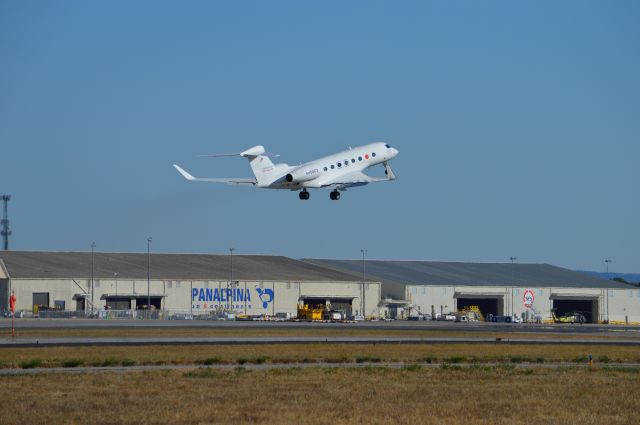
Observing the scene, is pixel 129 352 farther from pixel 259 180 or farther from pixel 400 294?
pixel 400 294

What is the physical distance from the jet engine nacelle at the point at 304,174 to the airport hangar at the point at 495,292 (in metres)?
74.8

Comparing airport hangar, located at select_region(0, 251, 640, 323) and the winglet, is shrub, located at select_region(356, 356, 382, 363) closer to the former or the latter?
the winglet

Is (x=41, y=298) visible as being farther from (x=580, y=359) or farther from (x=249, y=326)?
(x=580, y=359)

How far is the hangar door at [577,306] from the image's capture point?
552 ft

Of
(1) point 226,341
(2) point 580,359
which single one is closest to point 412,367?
(2) point 580,359

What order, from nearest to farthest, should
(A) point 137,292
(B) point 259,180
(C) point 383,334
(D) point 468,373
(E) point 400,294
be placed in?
(D) point 468,373 < (B) point 259,180 < (C) point 383,334 < (A) point 137,292 < (E) point 400,294

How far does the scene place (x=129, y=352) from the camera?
61062 millimetres

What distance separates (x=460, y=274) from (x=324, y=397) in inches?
5378

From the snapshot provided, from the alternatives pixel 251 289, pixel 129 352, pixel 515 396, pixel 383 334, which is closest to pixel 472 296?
pixel 251 289

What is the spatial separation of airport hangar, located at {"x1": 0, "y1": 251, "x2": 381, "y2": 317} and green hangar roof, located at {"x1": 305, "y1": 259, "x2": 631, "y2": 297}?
20.8ft

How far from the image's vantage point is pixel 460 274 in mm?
173875

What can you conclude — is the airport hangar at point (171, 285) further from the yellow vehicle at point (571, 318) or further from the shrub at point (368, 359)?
the shrub at point (368, 359)

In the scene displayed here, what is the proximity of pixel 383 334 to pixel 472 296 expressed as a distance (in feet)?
243

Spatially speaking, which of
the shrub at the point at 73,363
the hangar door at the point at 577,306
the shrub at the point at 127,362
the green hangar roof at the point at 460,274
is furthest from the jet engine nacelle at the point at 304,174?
the hangar door at the point at 577,306
